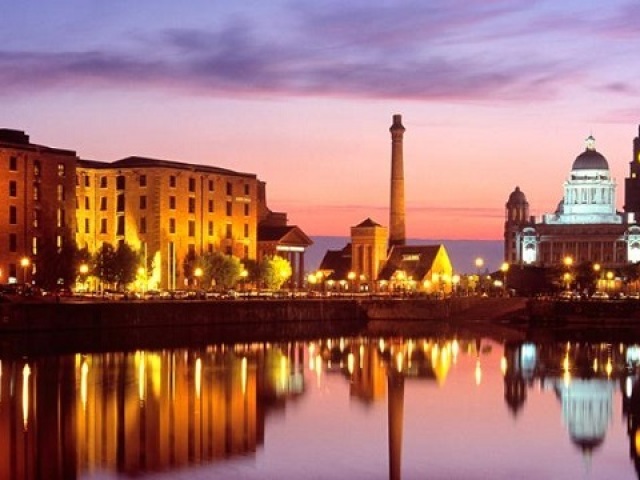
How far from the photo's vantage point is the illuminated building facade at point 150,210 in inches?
5394

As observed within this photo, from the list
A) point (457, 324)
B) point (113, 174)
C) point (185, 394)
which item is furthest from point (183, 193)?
point (185, 394)

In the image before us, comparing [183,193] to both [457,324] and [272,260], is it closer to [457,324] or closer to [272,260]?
[272,260]

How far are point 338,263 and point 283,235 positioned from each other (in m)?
28.3

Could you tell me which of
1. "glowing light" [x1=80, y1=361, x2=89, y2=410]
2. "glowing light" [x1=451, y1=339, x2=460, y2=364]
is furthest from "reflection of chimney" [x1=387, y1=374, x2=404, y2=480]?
"glowing light" [x1=80, y1=361, x2=89, y2=410]

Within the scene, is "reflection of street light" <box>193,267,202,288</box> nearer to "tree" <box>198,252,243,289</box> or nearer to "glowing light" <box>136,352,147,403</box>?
"tree" <box>198,252,243,289</box>

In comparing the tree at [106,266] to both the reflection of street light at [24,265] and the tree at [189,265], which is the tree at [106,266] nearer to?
the reflection of street light at [24,265]

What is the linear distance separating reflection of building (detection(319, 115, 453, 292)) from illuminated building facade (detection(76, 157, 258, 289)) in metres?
27.0

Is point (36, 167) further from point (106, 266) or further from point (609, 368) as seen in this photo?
point (609, 368)

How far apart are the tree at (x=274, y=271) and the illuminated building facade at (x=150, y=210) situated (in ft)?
20.7

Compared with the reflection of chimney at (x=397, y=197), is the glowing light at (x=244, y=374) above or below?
below

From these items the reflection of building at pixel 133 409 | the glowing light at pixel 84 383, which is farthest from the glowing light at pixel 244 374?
the glowing light at pixel 84 383

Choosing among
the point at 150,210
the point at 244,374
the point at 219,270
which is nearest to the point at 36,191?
the point at 150,210

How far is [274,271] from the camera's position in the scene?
145125 mm

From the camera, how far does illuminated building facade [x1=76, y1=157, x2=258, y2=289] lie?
449 feet
